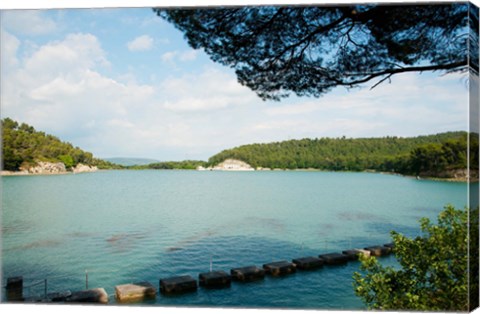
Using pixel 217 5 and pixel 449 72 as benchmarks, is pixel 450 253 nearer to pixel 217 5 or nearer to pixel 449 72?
pixel 449 72

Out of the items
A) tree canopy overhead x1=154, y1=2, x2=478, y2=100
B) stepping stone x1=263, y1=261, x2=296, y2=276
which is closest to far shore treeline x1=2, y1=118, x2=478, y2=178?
tree canopy overhead x1=154, y1=2, x2=478, y2=100

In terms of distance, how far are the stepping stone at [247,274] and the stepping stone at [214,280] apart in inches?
5.4

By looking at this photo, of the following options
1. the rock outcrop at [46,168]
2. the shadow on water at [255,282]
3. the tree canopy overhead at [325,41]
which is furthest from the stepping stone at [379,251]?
the rock outcrop at [46,168]

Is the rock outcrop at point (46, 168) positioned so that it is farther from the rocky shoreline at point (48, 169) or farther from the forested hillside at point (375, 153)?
the forested hillside at point (375, 153)

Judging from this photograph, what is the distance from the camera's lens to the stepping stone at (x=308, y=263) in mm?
6945

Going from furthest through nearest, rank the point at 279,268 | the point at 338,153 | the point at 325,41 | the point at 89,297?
1. the point at 338,153
2. the point at 279,268
3. the point at 89,297
4. the point at 325,41

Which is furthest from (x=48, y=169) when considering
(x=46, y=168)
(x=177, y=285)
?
(x=177, y=285)

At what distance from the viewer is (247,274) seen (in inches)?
248

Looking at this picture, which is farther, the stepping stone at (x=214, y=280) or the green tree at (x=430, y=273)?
the stepping stone at (x=214, y=280)

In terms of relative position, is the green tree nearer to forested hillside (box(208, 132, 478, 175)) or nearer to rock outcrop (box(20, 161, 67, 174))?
forested hillside (box(208, 132, 478, 175))

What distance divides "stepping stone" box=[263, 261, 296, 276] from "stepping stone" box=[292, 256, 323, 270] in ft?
0.59

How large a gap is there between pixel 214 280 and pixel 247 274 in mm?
605

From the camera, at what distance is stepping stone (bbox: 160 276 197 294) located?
218 inches

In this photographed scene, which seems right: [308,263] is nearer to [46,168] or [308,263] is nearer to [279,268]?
[279,268]
